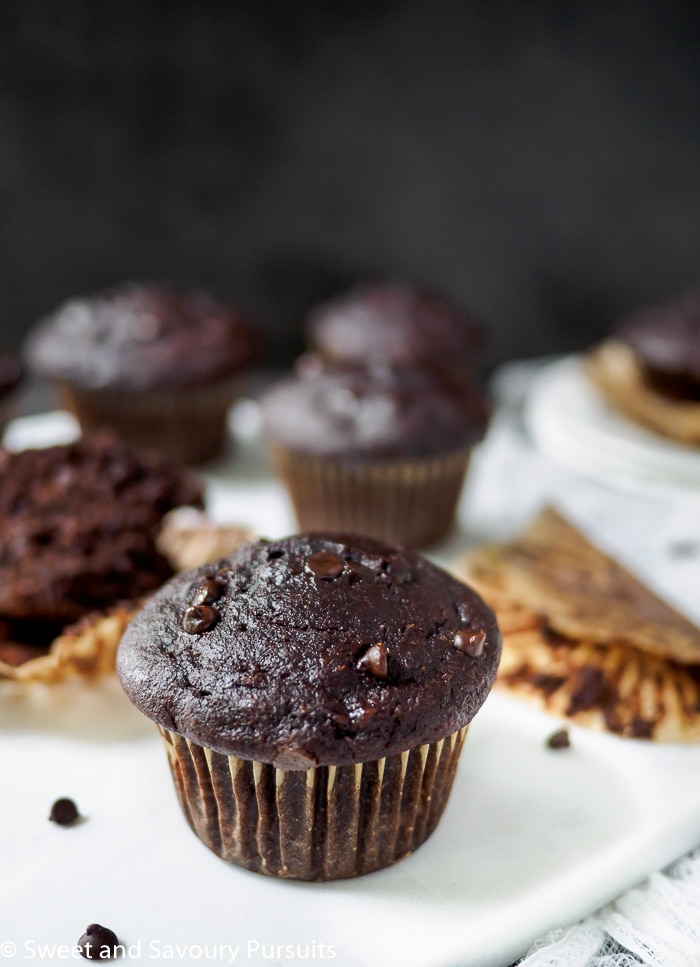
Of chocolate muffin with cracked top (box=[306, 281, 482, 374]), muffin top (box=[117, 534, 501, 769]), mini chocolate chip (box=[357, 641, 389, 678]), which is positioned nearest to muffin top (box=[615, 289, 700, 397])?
chocolate muffin with cracked top (box=[306, 281, 482, 374])

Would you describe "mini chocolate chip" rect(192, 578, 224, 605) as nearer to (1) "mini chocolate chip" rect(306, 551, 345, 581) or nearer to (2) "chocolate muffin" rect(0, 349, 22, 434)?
(1) "mini chocolate chip" rect(306, 551, 345, 581)

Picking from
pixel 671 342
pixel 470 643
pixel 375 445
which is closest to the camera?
pixel 470 643

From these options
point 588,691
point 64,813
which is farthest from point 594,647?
point 64,813

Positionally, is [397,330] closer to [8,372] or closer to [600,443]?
[600,443]

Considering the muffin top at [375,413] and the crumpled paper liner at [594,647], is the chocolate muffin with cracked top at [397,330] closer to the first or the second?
the muffin top at [375,413]

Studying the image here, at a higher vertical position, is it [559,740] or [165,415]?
[559,740]

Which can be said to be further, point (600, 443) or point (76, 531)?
point (600, 443)

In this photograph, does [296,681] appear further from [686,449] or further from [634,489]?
[686,449]

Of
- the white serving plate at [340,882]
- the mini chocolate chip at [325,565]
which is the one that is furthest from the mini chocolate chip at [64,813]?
the mini chocolate chip at [325,565]
